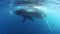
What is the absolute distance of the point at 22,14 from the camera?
4.10 feet

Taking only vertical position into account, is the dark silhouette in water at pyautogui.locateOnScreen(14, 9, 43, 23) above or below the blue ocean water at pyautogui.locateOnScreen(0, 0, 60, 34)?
above

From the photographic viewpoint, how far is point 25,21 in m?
1.24

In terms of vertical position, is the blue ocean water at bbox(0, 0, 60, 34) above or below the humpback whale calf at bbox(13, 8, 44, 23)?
below

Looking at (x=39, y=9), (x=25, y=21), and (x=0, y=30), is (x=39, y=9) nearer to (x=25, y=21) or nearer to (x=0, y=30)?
(x=25, y=21)

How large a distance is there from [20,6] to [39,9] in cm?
21

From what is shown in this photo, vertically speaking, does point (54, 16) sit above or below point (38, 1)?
below

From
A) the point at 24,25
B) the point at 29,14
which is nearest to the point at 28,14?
the point at 29,14

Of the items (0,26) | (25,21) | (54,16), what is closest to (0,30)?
(0,26)

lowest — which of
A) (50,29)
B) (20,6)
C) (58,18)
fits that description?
(50,29)

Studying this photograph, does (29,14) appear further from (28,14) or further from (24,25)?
(24,25)

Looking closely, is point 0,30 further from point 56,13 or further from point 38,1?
point 56,13

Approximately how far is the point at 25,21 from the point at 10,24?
0.16 meters

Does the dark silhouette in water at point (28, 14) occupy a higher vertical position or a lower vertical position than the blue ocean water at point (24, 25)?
higher

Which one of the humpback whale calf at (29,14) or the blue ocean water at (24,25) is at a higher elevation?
the humpback whale calf at (29,14)
